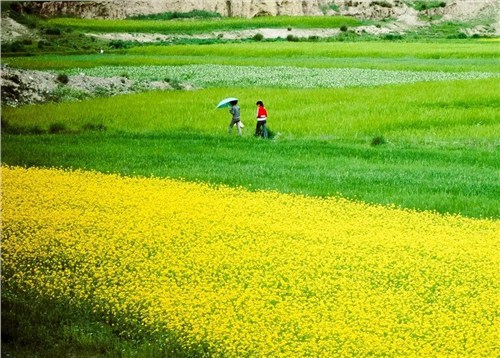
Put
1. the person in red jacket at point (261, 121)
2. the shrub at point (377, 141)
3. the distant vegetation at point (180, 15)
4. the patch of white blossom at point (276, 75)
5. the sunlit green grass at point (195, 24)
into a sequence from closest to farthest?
the shrub at point (377, 141) < the person in red jacket at point (261, 121) < the patch of white blossom at point (276, 75) < the sunlit green grass at point (195, 24) < the distant vegetation at point (180, 15)

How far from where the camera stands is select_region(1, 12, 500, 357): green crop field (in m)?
10.9

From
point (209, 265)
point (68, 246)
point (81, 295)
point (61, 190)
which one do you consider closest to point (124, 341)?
point (81, 295)

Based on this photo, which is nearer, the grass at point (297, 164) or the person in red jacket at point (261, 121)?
the grass at point (297, 164)

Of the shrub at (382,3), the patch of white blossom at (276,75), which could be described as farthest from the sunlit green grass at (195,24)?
the patch of white blossom at (276,75)

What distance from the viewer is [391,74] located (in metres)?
42.4

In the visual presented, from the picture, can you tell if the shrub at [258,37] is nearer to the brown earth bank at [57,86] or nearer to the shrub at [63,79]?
the brown earth bank at [57,86]

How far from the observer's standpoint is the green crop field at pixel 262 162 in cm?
1094

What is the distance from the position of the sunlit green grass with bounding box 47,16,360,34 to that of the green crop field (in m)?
26.0

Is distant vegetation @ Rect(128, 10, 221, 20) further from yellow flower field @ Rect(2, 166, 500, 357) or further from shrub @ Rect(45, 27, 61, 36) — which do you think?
yellow flower field @ Rect(2, 166, 500, 357)

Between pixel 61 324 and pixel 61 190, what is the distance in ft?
20.4

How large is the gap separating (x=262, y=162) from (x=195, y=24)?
191ft

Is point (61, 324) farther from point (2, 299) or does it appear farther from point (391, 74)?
point (391, 74)

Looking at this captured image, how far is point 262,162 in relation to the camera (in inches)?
827

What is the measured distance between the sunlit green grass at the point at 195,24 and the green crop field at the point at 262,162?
26.0 meters
